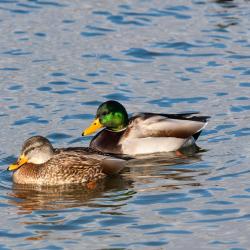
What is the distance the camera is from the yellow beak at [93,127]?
15.4m

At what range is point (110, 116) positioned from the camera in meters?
15.7

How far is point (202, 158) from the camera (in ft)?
49.0

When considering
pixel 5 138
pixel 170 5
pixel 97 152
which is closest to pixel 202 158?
pixel 97 152

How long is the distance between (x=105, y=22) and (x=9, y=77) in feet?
11.8

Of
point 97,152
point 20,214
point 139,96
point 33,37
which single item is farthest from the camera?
point 33,37

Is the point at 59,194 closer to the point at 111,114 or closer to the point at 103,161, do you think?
the point at 103,161

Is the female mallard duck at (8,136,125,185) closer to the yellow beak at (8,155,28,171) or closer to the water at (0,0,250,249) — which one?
the yellow beak at (8,155,28,171)

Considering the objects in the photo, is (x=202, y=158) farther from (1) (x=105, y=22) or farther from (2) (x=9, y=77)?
(1) (x=105, y=22)

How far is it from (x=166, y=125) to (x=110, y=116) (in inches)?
31.2

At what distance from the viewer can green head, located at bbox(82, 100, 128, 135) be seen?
15.7m

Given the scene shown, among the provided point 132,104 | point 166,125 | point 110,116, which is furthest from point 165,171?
point 132,104

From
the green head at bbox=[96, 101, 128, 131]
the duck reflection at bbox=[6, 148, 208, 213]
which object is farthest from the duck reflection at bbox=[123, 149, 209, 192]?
the green head at bbox=[96, 101, 128, 131]

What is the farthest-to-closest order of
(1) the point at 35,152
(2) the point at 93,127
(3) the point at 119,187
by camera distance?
(2) the point at 93,127 → (1) the point at 35,152 → (3) the point at 119,187

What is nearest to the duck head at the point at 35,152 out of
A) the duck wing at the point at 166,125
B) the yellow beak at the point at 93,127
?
the yellow beak at the point at 93,127
